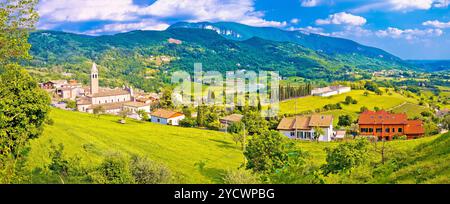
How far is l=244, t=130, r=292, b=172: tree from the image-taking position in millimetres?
24530

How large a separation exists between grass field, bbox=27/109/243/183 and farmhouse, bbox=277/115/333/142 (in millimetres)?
10438

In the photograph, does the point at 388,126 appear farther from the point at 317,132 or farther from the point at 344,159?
the point at 344,159

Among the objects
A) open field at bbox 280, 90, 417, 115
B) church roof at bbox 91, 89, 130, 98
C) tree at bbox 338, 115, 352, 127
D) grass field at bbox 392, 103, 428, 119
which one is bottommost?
tree at bbox 338, 115, 352, 127

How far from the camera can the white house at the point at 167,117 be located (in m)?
68.1

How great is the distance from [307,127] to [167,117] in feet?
83.4

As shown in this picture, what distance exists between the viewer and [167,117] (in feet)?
223

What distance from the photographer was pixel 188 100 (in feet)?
326

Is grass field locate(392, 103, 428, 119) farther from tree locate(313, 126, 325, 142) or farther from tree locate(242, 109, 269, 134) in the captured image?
tree locate(242, 109, 269, 134)

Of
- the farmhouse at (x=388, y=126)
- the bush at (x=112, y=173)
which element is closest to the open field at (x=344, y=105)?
the farmhouse at (x=388, y=126)

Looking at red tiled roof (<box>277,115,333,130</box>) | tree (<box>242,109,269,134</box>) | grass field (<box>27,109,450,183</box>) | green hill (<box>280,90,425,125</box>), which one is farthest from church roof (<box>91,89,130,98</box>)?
red tiled roof (<box>277,115,333,130</box>)

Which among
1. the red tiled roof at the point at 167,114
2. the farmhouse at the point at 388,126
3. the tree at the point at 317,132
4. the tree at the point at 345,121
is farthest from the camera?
the red tiled roof at the point at 167,114

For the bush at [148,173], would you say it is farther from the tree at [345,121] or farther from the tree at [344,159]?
the tree at [345,121]

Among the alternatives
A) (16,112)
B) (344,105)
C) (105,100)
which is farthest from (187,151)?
(105,100)

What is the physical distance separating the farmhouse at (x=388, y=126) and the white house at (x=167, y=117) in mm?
31108
